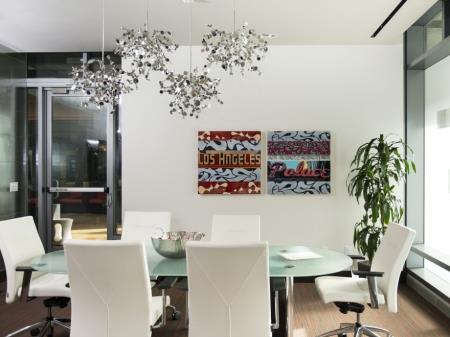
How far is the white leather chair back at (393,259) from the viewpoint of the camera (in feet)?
9.51

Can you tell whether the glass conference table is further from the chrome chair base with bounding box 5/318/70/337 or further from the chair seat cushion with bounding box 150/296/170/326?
the chrome chair base with bounding box 5/318/70/337

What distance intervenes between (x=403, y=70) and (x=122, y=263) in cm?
415

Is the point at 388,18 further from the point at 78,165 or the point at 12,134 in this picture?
the point at 12,134

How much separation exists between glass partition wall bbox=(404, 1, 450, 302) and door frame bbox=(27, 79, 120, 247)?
3.63 metres

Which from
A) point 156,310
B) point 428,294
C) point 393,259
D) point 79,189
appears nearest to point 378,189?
point 428,294

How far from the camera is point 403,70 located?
5.02m

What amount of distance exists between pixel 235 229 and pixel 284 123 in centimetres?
176

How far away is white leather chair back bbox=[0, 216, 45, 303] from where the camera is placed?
308cm

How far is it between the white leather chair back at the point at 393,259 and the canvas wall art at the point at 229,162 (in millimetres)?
2119

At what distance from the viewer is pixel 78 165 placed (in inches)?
222

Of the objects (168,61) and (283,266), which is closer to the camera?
(283,266)

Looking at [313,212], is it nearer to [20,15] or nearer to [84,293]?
[84,293]

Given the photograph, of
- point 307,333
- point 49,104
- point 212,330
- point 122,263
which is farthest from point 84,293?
point 49,104

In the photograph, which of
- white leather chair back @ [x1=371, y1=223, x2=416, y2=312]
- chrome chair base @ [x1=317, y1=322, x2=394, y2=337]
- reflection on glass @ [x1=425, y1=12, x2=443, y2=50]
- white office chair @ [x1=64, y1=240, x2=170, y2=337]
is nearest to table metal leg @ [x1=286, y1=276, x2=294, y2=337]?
chrome chair base @ [x1=317, y1=322, x2=394, y2=337]
